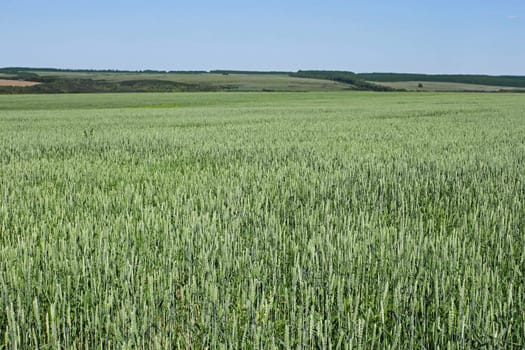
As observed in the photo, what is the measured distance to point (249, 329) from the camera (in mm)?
2543

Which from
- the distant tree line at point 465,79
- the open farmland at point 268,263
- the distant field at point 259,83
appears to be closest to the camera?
the open farmland at point 268,263

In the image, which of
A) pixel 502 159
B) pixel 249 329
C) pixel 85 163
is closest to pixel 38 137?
pixel 85 163

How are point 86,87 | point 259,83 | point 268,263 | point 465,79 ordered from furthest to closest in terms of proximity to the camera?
point 465,79, point 259,83, point 86,87, point 268,263

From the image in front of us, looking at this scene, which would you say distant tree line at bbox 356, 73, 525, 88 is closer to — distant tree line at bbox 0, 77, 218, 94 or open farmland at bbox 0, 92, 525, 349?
distant tree line at bbox 0, 77, 218, 94

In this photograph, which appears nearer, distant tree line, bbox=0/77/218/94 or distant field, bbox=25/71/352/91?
distant tree line, bbox=0/77/218/94

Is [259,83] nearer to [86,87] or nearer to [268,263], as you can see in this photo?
[86,87]

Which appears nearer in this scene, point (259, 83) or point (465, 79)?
point (259, 83)

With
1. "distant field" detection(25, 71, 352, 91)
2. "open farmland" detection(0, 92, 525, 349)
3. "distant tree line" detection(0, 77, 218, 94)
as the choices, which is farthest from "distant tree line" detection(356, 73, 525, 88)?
"open farmland" detection(0, 92, 525, 349)

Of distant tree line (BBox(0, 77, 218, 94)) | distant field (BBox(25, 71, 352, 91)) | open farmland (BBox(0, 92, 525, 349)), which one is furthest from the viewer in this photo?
distant field (BBox(25, 71, 352, 91))

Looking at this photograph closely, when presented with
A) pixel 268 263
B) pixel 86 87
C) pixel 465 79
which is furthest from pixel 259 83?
pixel 268 263

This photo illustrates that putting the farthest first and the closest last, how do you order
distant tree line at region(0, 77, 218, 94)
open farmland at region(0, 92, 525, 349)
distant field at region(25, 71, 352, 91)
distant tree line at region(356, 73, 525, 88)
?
A: distant tree line at region(356, 73, 525, 88) → distant field at region(25, 71, 352, 91) → distant tree line at region(0, 77, 218, 94) → open farmland at region(0, 92, 525, 349)

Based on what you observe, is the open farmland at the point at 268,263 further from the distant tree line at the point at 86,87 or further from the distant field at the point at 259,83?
the distant field at the point at 259,83

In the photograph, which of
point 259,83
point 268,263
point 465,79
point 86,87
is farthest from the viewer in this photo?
point 465,79

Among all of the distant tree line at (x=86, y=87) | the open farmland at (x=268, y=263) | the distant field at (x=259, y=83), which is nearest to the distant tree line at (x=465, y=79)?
the distant field at (x=259, y=83)
